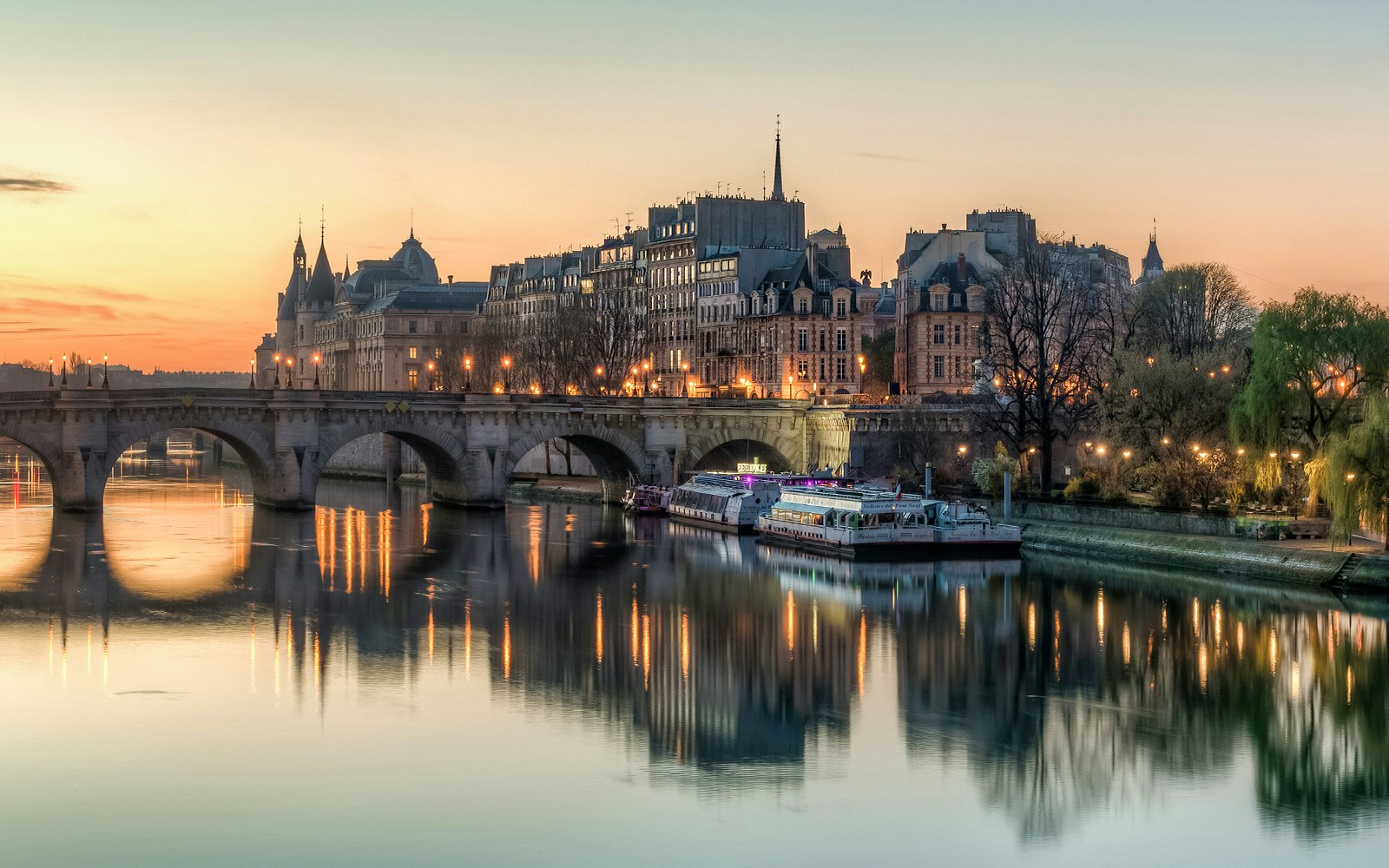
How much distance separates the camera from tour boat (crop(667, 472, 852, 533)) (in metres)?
80.8

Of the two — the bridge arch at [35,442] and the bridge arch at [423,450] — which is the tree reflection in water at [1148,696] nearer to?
the bridge arch at [423,450]

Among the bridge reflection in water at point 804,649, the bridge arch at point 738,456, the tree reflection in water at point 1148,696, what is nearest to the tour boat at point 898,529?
the bridge reflection in water at point 804,649

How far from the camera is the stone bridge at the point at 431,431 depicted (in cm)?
8319

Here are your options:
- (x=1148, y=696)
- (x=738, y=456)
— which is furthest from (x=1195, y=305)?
(x=1148, y=696)

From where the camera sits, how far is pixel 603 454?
99062mm

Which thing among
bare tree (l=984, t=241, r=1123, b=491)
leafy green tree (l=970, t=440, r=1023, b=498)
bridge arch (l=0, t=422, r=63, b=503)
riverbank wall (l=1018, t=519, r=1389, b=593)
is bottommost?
riverbank wall (l=1018, t=519, r=1389, b=593)

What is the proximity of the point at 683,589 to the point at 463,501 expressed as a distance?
34363 mm

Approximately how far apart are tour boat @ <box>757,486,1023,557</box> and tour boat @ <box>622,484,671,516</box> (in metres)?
17.5

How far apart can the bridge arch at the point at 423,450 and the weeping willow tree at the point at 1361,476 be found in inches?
1842

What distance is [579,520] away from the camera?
87.6 m

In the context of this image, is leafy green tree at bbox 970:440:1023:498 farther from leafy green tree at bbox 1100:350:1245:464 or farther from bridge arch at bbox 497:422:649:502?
bridge arch at bbox 497:422:649:502

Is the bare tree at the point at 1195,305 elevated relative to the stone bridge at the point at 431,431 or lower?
elevated

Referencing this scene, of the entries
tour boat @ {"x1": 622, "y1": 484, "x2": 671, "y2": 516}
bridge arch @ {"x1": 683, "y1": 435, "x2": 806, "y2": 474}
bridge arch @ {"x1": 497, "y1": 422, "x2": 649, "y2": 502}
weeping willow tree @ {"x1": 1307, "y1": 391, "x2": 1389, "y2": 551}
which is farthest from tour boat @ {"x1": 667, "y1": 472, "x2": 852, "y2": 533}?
weeping willow tree @ {"x1": 1307, "y1": 391, "x2": 1389, "y2": 551}

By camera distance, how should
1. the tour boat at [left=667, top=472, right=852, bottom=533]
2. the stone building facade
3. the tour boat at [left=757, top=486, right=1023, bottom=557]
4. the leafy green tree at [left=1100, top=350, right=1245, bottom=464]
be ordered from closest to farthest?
the tour boat at [left=757, top=486, right=1023, bottom=557] → the leafy green tree at [left=1100, top=350, right=1245, bottom=464] → the tour boat at [left=667, top=472, right=852, bottom=533] → the stone building facade
